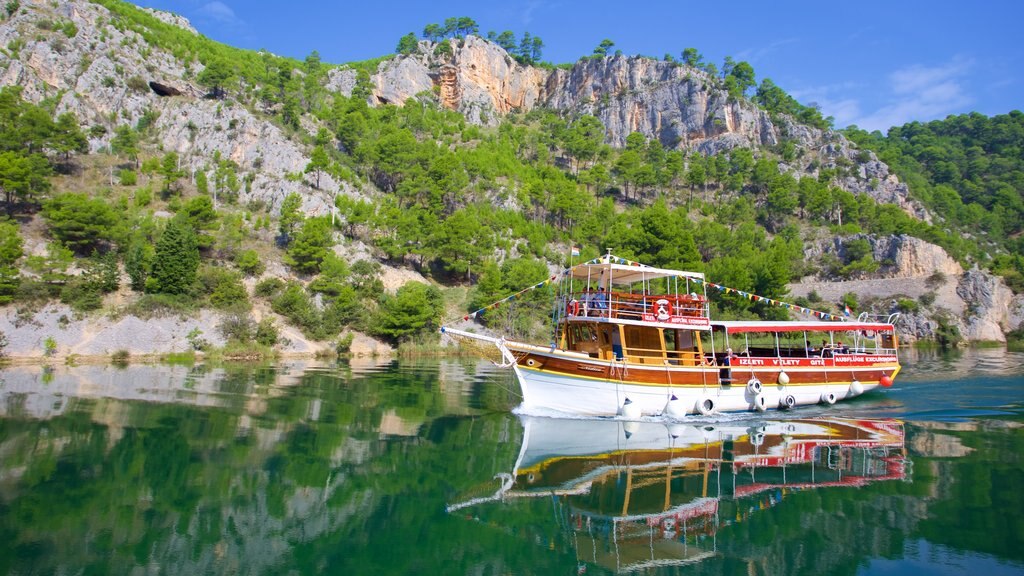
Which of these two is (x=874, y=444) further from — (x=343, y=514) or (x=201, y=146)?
(x=201, y=146)

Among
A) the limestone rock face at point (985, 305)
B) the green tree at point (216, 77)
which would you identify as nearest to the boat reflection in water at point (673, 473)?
the limestone rock face at point (985, 305)

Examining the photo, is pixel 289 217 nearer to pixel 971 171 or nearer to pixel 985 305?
pixel 985 305

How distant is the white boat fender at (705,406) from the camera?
21.4 metres

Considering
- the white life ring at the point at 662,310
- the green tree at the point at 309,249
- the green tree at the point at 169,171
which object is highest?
the green tree at the point at 169,171

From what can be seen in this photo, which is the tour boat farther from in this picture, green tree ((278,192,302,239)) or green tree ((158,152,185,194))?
green tree ((158,152,185,194))

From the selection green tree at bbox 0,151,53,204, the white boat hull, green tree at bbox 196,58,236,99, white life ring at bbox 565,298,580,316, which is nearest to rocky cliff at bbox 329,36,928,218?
green tree at bbox 196,58,236,99

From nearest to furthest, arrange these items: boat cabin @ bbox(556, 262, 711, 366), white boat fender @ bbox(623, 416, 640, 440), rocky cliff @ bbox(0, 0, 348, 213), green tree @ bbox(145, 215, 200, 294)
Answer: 1. white boat fender @ bbox(623, 416, 640, 440)
2. boat cabin @ bbox(556, 262, 711, 366)
3. green tree @ bbox(145, 215, 200, 294)
4. rocky cliff @ bbox(0, 0, 348, 213)

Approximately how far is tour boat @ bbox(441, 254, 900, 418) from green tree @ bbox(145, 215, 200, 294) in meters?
30.2

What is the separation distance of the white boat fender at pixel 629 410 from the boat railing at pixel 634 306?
118 inches

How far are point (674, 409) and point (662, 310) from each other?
3524mm

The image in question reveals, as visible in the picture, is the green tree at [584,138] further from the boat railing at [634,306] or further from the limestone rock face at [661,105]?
the boat railing at [634,306]

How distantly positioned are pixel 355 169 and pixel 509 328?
37.3 meters

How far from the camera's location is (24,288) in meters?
38.4

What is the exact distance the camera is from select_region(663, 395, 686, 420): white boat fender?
21.1 metres
